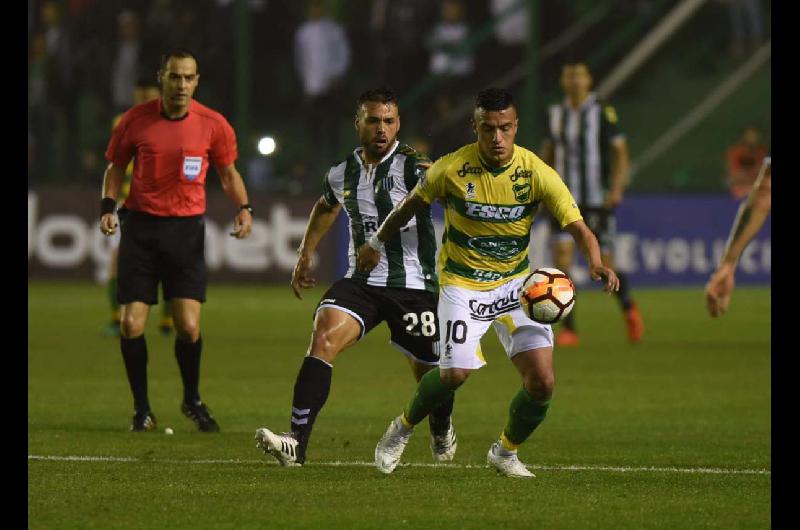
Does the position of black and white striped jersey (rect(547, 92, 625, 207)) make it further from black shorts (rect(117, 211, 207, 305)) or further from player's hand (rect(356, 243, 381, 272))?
player's hand (rect(356, 243, 381, 272))

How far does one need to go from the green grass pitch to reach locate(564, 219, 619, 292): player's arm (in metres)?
0.89

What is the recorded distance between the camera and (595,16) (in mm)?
24312

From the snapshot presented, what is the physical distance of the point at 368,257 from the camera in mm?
8320

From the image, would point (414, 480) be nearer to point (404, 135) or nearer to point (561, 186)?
point (561, 186)

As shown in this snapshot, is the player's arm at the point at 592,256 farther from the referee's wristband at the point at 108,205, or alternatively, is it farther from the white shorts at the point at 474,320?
the referee's wristband at the point at 108,205

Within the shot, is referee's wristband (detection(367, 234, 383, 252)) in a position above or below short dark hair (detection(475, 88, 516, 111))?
below

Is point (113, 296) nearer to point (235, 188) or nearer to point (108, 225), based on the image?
point (235, 188)

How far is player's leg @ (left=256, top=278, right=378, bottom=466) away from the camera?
8.27 metres

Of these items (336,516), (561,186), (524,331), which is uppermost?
(561,186)

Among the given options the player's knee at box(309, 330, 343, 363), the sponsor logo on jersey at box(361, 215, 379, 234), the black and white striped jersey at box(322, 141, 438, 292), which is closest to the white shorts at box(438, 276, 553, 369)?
the player's knee at box(309, 330, 343, 363)

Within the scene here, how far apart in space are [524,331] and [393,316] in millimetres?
995

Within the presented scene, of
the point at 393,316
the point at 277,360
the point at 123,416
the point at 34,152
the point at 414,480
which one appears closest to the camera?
the point at 414,480

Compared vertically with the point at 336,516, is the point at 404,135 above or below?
above
